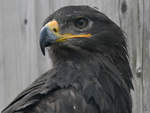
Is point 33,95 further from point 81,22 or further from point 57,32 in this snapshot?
point 81,22

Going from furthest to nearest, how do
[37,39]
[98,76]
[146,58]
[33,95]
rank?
[37,39]
[146,58]
[98,76]
[33,95]

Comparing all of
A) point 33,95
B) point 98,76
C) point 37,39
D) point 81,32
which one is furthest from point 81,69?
point 37,39

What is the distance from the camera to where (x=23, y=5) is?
4359 mm

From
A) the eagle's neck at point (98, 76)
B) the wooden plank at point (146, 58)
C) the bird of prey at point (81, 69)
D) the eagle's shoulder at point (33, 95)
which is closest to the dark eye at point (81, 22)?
the bird of prey at point (81, 69)

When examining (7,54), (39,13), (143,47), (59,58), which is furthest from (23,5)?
(143,47)

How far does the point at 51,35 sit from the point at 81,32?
0.78 feet

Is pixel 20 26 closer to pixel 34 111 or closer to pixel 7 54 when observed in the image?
pixel 7 54

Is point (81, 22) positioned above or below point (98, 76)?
above

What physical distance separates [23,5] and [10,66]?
0.54 meters

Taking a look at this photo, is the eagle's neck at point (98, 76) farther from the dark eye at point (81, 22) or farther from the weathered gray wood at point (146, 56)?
the weathered gray wood at point (146, 56)

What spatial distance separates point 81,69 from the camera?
363cm

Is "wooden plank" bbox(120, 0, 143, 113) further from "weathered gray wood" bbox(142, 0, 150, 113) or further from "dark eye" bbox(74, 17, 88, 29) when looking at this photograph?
"dark eye" bbox(74, 17, 88, 29)

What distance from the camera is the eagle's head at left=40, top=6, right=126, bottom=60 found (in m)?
3.57

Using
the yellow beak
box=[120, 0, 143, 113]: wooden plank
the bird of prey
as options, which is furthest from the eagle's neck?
box=[120, 0, 143, 113]: wooden plank
